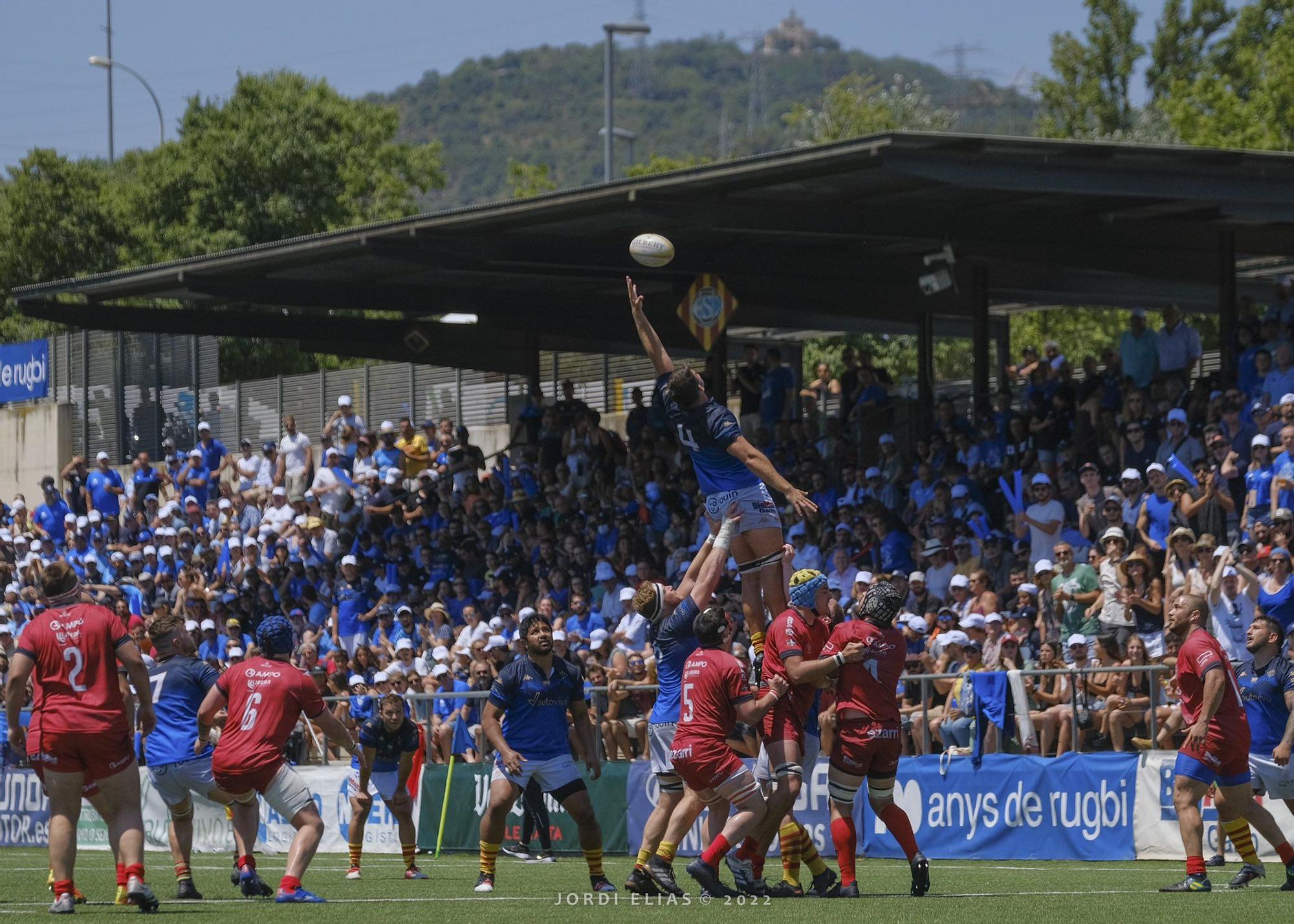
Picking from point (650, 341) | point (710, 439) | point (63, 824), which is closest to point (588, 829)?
point (710, 439)

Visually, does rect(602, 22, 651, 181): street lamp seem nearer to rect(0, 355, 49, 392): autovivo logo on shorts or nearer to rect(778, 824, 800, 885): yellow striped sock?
rect(0, 355, 49, 392): autovivo logo on shorts

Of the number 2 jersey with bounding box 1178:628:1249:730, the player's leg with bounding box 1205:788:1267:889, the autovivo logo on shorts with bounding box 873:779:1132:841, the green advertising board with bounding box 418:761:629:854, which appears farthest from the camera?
the green advertising board with bounding box 418:761:629:854

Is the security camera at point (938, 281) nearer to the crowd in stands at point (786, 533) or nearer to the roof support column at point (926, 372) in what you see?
the crowd in stands at point (786, 533)

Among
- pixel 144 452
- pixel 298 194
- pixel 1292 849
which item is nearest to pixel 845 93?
pixel 298 194

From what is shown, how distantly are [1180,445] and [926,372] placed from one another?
851 centimetres

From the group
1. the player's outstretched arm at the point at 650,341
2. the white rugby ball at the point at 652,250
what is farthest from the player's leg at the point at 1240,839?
the white rugby ball at the point at 652,250

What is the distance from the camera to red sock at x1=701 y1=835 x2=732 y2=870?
40.9 ft

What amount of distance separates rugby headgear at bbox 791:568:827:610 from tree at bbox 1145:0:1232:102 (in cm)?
4692

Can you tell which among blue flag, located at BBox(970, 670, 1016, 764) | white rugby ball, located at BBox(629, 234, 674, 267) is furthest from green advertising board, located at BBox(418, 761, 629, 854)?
white rugby ball, located at BBox(629, 234, 674, 267)

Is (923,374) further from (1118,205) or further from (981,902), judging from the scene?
(981,902)

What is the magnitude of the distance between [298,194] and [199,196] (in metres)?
3.36

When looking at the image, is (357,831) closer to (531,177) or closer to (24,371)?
(24,371)

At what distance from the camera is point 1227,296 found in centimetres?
2409

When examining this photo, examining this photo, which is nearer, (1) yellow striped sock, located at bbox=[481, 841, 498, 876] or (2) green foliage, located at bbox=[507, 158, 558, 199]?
(1) yellow striped sock, located at bbox=[481, 841, 498, 876]
